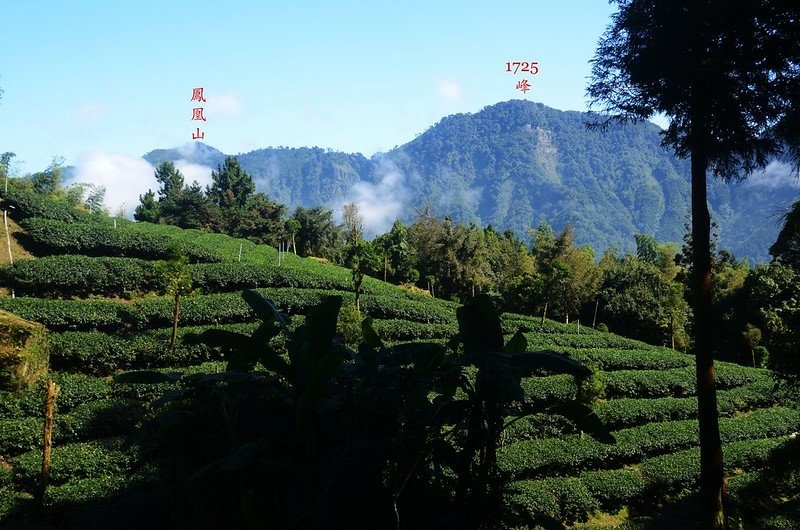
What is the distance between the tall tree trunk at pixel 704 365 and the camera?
356 inches

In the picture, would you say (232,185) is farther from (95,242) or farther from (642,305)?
(642,305)

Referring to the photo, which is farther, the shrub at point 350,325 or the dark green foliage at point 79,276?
the dark green foliage at point 79,276

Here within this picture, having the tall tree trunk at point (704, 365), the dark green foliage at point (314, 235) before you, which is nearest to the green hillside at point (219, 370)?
the tall tree trunk at point (704, 365)

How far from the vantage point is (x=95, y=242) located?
90.2 ft

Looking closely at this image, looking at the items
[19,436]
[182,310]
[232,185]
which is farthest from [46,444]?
[232,185]

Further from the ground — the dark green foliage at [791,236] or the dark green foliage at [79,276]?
the dark green foliage at [791,236]

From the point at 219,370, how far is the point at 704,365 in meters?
13.8

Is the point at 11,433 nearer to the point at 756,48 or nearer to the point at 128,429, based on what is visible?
the point at 128,429

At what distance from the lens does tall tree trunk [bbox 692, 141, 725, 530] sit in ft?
29.6

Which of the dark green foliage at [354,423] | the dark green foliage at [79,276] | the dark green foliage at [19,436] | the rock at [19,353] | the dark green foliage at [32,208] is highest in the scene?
the dark green foliage at [32,208]

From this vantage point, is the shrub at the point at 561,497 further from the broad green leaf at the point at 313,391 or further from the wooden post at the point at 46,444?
the broad green leaf at the point at 313,391

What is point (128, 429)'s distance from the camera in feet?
50.5

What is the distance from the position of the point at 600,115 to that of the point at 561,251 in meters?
35.4

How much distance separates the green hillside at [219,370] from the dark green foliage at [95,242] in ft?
0.21
